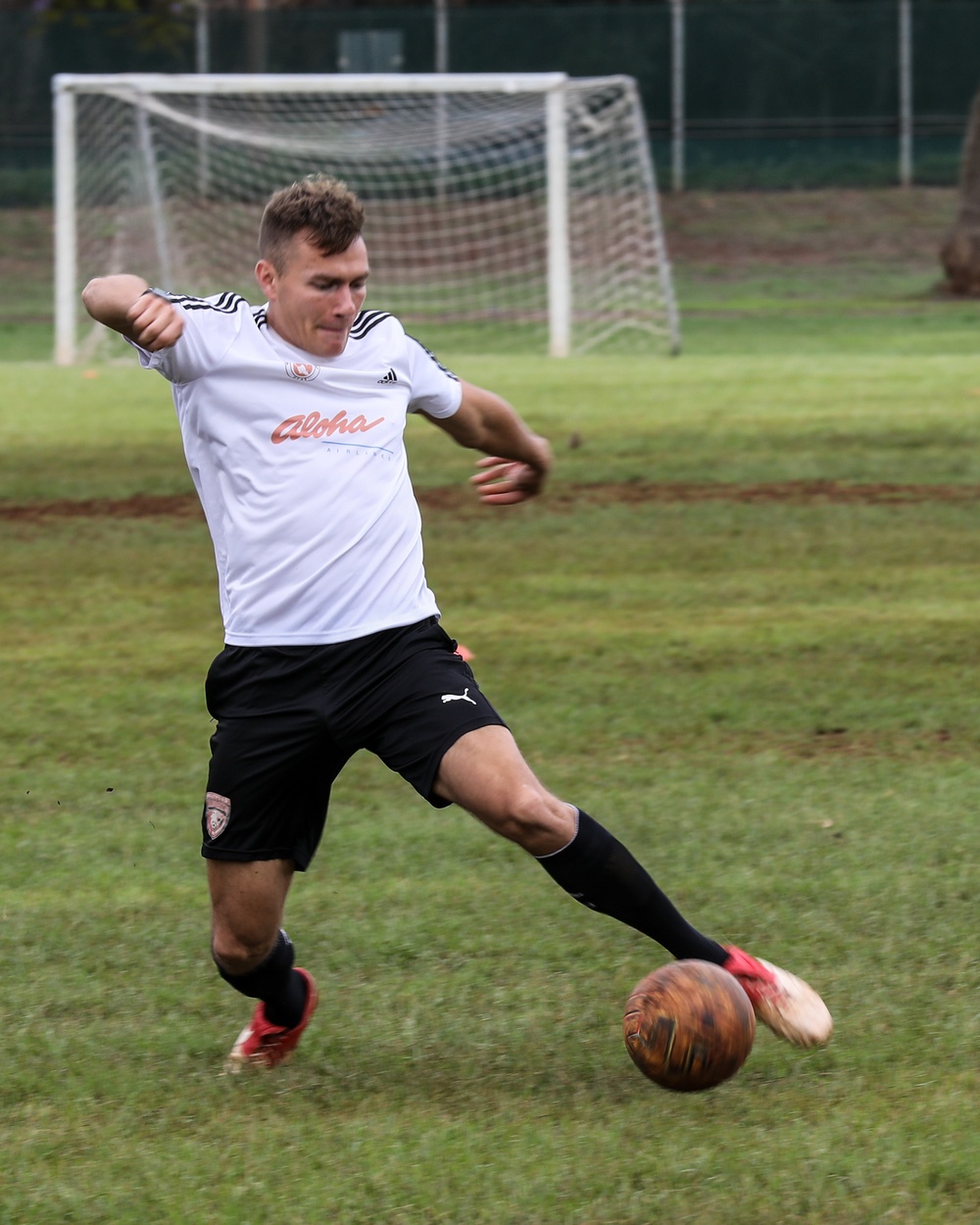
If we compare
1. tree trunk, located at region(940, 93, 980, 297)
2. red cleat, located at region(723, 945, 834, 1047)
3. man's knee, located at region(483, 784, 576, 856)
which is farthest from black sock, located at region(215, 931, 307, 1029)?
tree trunk, located at region(940, 93, 980, 297)

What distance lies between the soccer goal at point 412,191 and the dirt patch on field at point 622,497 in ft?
31.5

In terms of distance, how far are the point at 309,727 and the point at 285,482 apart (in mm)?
554

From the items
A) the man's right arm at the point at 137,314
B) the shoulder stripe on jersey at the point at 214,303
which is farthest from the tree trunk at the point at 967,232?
the man's right arm at the point at 137,314

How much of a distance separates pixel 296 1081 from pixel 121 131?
70.1ft

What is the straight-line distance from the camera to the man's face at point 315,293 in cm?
428

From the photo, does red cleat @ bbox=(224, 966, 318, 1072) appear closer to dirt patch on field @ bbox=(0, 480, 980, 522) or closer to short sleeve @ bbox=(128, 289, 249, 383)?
short sleeve @ bbox=(128, 289, 249, 383)

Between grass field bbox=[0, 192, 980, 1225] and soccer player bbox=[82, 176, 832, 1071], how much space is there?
33cm

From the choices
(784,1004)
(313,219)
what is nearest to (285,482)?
(313,219)

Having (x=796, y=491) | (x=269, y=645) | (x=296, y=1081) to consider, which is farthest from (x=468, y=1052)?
(x=796, y=491)

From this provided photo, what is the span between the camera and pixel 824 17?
108ft

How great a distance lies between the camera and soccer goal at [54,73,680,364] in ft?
73.2

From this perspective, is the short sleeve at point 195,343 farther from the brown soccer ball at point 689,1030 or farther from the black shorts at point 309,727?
the brown soccer ball at point 689,1030

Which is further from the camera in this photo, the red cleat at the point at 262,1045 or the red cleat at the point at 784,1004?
the red cleat at the point at 262,1045

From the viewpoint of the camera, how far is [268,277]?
4.39m
